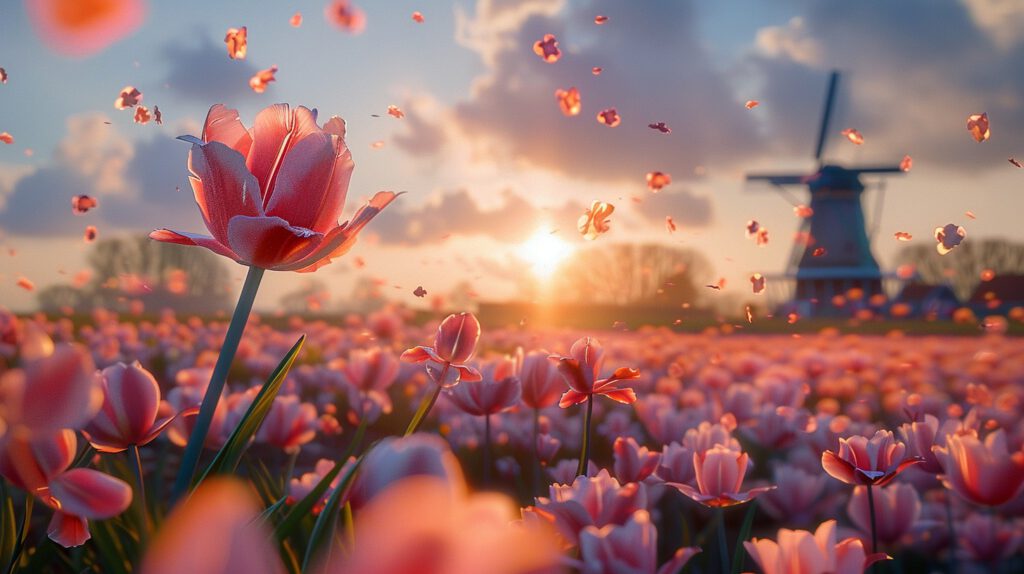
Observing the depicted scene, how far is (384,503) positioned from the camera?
1.34 ft

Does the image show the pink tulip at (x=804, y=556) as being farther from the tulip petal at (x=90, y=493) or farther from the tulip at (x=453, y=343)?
the tulip petal at (x=90, y=493)

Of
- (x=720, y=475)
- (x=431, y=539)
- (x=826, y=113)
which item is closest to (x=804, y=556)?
(x=720, y=475)

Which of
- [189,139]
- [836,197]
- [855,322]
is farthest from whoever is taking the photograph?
[836,197]

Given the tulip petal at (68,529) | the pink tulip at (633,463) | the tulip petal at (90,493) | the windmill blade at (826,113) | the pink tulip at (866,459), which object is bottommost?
the tulip petal at (68,529)

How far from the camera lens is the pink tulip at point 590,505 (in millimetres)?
1013

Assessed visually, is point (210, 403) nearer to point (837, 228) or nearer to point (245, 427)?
point (245, 427)

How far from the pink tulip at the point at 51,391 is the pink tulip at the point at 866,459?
1.07m

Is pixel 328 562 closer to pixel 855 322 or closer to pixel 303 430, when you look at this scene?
pixel 303 430

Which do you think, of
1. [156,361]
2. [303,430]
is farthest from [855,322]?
[303,430]

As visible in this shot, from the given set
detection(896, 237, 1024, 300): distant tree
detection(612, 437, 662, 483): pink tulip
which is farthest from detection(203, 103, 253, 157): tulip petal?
detection(896, 237, 1024, 300): distant tree

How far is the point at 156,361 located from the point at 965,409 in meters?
6.58

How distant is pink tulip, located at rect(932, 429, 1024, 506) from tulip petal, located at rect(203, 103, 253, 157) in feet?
4.49

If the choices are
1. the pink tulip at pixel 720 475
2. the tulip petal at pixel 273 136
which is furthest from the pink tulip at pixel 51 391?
the pink tulip at pixel 720 475

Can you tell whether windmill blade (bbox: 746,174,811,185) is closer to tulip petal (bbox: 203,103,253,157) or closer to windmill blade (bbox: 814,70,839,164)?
windmill blade (bbox: 814,70,839,164)
